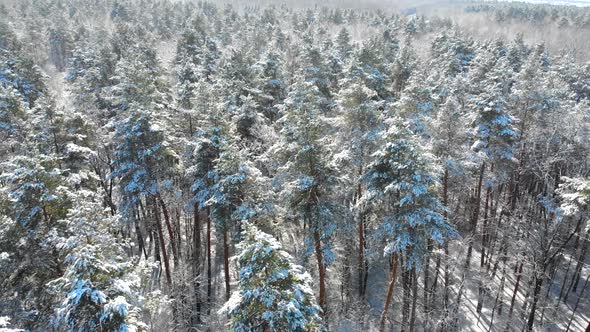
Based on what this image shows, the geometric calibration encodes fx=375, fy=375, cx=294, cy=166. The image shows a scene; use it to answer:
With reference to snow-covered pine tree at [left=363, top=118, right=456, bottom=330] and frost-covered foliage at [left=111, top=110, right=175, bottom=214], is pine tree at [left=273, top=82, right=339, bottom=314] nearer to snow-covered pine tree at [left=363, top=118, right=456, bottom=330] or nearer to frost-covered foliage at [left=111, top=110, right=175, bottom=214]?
snow-covered pine tree at [left=363, top=118, right=456, bottom=330]

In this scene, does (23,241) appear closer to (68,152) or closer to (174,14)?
(68,152)

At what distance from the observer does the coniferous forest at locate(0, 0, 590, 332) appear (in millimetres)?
12250

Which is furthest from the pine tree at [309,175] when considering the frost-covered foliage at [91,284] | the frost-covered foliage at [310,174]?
the frost-covered foliage at [91,284]

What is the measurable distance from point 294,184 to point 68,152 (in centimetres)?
1373

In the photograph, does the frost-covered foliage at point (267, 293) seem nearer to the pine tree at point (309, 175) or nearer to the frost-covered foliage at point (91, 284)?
the frost-covered foliage at point (91, 284)

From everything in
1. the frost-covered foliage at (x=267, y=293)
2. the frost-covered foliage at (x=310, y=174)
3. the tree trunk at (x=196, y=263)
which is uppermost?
the frost-covered foliage at (x=310, y=174)

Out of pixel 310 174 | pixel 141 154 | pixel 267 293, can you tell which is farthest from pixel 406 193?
pixel 141 154

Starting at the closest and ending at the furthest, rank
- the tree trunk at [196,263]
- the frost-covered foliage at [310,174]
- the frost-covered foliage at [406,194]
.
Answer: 1. the frost-covered foliage at [406,194]
2. the frost-covered foliage at [310,174]
3. the tree trunk at [196,263]

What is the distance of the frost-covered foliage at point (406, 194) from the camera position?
49.3 ft

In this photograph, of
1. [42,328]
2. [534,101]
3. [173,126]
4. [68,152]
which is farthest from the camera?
[534,101]

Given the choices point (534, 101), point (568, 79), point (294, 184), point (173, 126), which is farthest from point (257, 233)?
point (568, 79)

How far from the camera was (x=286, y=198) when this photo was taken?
17.3 meters

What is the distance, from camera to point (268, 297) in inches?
459

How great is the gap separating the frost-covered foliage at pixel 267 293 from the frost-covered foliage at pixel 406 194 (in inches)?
207
